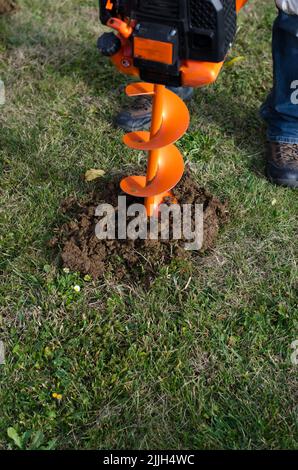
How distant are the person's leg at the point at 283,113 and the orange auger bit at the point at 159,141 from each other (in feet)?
2.49

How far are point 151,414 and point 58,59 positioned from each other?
2.51 metres

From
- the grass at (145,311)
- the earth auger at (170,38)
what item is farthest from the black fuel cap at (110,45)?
the grass at (145,311)

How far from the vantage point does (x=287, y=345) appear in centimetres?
250

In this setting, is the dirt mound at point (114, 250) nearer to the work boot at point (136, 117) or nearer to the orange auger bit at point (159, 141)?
the orange auger bit at point (159, 141)

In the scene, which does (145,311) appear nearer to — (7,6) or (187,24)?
(187,24)

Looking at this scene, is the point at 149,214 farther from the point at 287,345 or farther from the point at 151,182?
the point at 287,345

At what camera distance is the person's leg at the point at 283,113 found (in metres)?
3.06

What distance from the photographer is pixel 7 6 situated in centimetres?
423

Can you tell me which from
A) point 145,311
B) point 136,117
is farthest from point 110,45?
point 136,117

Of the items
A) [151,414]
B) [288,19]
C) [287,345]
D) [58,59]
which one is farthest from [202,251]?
[58,59]

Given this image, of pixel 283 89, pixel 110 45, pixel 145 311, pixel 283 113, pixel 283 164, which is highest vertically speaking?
pixel 110 45

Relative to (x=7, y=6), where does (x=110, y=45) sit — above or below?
above

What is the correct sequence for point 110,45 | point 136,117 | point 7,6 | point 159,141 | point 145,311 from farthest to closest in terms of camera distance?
1. point 7,6
2. point 136,117
3. point 145,311
4. point 159,141
5. point 110,45

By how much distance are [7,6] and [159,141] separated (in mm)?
2450
